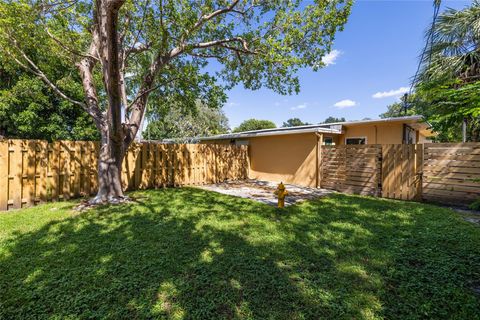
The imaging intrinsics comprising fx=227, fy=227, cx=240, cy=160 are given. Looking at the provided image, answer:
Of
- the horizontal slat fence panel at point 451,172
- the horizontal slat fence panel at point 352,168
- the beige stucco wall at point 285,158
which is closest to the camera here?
the horizontal slat fence panel at point 451,172

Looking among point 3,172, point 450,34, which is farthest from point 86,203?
point 450,34

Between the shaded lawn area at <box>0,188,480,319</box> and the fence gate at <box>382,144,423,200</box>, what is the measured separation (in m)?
1.85

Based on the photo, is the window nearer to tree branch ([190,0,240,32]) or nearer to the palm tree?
the palm tree

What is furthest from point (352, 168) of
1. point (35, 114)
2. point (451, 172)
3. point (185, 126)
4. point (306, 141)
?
point (185, 126)

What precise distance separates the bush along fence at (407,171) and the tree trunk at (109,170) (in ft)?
23.9

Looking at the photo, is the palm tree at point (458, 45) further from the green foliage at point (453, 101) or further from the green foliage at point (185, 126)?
the green foliage at point (185, 126)

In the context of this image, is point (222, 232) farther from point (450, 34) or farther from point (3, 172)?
point (450, 34)

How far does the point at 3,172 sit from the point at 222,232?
5567mm

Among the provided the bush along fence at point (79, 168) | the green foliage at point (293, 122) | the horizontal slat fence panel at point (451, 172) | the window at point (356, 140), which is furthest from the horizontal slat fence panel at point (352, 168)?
the green foliage at point (293, 122)

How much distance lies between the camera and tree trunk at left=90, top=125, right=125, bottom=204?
20.6 feet

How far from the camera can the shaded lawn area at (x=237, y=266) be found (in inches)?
87.7

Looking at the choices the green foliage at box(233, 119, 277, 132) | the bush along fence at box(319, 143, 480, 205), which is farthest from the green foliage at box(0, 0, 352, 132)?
the green foliage at box(233, 119, 277, 132)

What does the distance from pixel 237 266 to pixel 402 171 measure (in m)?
6.57

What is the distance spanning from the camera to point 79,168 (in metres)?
6.84
